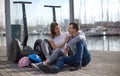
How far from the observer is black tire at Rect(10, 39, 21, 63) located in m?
7.88

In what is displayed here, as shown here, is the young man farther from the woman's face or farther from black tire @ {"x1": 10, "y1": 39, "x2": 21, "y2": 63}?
black tire @ {"x1": 10, "y1": 39, "x2": 21, "y2": 63}

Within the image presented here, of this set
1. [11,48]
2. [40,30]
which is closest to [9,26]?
[11,48]

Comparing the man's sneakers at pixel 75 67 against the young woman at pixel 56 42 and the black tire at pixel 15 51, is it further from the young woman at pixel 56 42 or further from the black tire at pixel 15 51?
the black tire at pixel 15 51

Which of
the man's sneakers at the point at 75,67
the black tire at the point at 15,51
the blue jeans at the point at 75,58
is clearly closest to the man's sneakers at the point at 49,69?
the blue jeans at the point at 75,58

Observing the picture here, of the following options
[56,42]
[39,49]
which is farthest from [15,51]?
[56,42]

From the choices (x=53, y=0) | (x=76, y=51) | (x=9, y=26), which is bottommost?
(x=76, y=51)

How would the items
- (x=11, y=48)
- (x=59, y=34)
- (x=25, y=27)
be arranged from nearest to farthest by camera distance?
(x=59, y=34) → (x=11, y=48) → (x=25, y=27)

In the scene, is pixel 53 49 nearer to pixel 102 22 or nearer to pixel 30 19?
pixel 30 19

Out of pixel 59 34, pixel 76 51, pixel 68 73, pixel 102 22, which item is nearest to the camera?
pixel 68 73

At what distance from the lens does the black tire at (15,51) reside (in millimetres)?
7880

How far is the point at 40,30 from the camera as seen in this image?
38.7ft

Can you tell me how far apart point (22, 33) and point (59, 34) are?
3.73 meters

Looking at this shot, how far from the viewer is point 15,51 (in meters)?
8.02

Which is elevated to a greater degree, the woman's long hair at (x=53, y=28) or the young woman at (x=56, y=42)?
the woman's long hair at (x=53, y=28)
